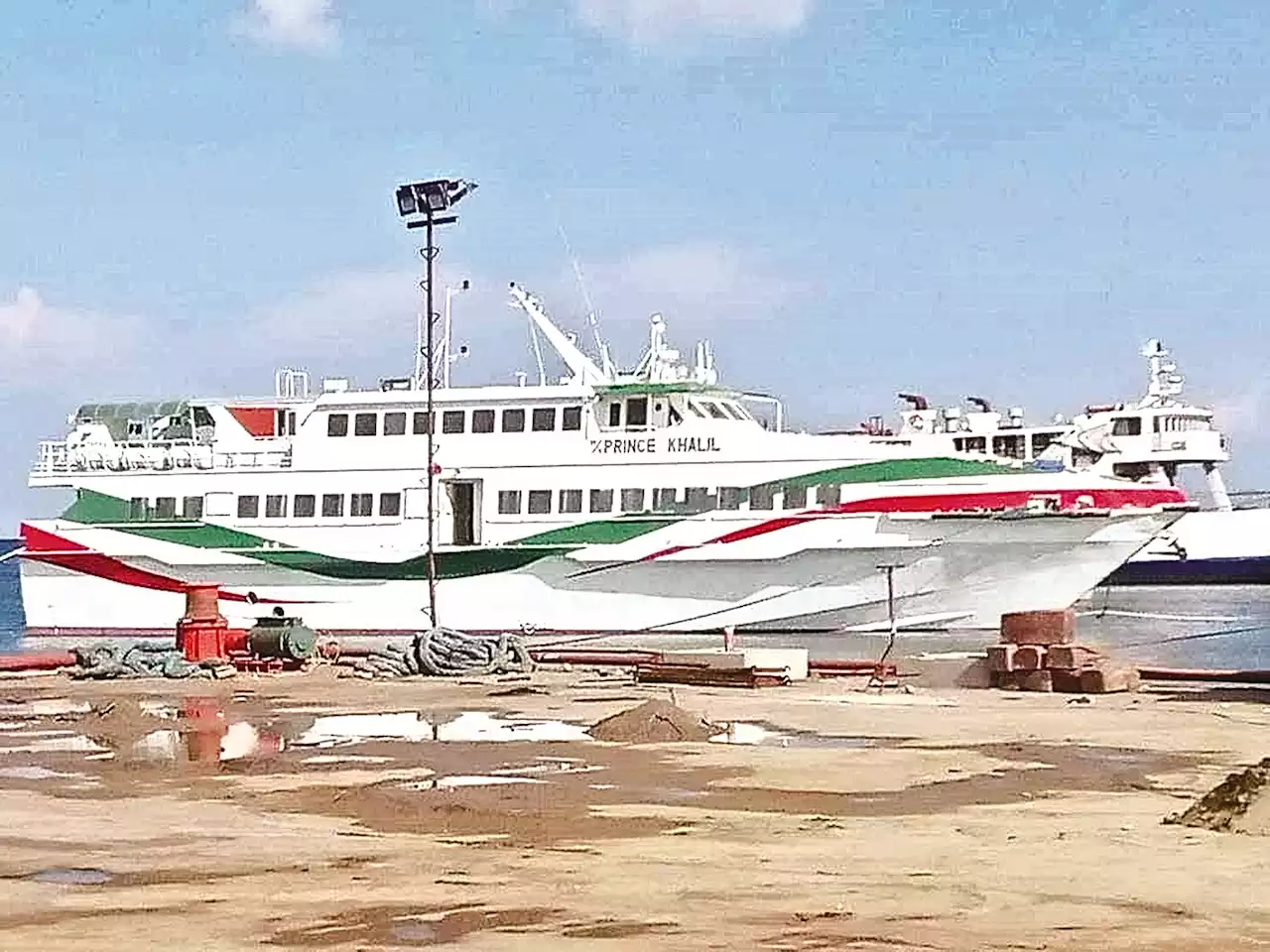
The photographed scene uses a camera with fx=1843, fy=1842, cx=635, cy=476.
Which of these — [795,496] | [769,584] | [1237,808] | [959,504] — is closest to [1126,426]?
[959,504]

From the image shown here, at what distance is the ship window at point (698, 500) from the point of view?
146 feet

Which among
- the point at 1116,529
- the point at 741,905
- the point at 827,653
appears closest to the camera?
the point at 741,905

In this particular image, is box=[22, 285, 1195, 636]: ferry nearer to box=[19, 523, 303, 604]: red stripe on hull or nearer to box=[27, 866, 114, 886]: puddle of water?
box=[19, 523, 303, 604]: red stripe on hull

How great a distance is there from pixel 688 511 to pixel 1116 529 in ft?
34.3

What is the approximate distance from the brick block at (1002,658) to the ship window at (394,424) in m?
27.5

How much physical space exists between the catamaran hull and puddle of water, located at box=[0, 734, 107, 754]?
1119 inches

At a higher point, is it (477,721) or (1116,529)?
(1116,529)

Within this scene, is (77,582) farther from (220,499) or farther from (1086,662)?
(1086,662)

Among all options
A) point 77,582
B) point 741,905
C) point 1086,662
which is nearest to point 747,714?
point 1086,662

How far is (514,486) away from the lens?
45844 mm

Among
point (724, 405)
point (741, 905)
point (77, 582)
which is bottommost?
point (741, 905)

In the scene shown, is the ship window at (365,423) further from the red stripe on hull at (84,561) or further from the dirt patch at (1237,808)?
the dirt patch at (1237,808)

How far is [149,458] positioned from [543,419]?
38.7ft

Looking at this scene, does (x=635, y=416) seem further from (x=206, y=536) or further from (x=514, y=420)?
(x=206, y=536)
